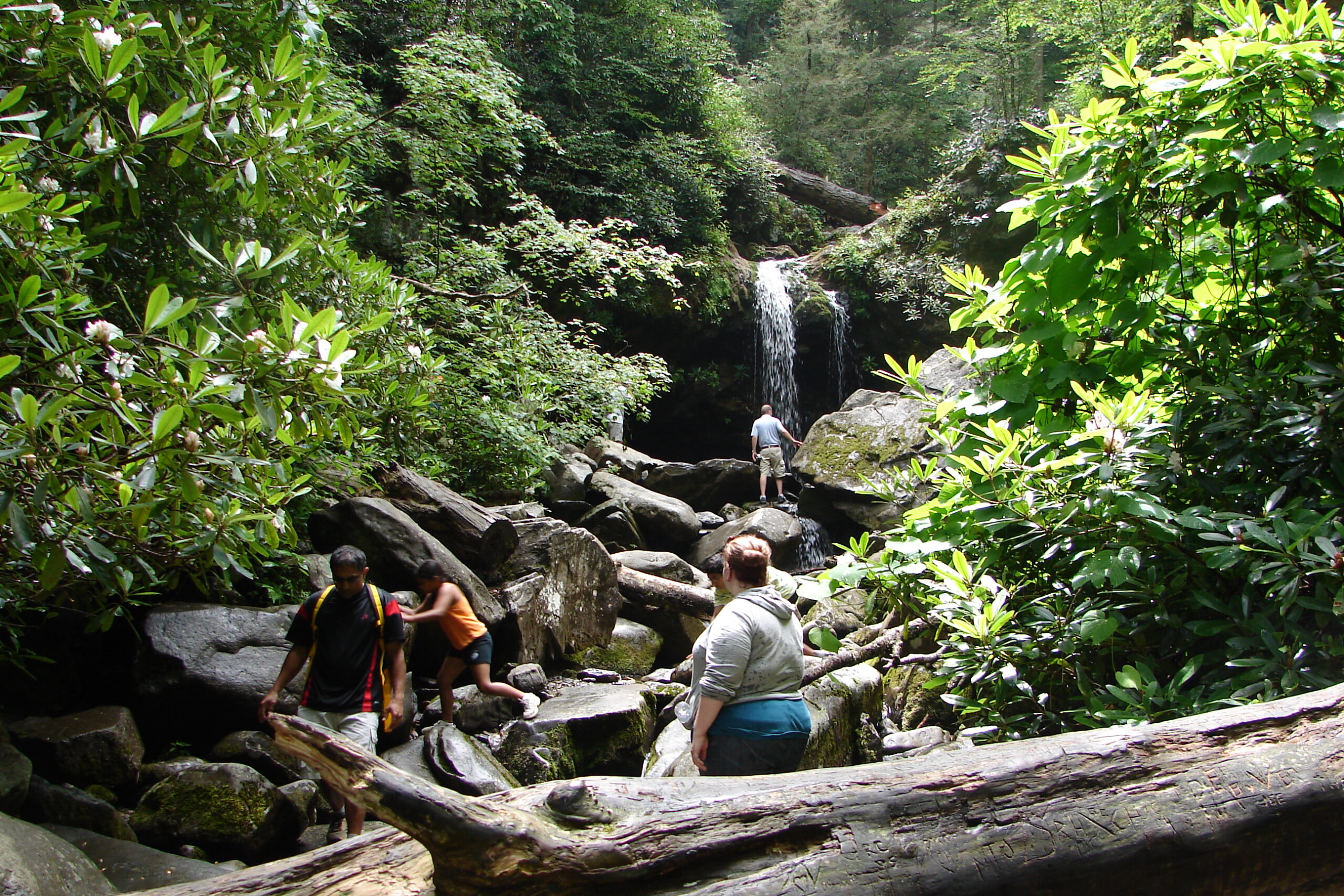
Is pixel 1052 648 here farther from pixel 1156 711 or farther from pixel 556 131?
pixel 556 131

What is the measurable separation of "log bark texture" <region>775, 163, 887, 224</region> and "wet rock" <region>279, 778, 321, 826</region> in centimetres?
2258

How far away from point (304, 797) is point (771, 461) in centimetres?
1046

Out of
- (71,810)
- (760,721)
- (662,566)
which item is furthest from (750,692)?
(662,566)

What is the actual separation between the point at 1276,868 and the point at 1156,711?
557 mm

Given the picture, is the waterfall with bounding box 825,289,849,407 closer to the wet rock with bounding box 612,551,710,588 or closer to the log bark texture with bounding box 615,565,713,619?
the wet rock with bounding box 612,551,710,588

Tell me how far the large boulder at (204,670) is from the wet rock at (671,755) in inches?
90.5

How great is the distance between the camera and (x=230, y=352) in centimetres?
276

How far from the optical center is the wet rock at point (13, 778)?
12.1 ft

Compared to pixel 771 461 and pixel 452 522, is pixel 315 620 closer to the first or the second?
pixel 452 522

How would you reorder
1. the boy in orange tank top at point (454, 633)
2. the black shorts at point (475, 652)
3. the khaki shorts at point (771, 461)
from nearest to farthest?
the boy in orange tank top at point (454, 633), the black shorts at point (475, 652), the khaki shorts at point (771, 461)

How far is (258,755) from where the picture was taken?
4.83 metres

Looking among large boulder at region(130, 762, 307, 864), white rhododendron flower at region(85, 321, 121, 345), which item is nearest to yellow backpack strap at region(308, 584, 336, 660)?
large boulder at region(130, 762, 307, 864)

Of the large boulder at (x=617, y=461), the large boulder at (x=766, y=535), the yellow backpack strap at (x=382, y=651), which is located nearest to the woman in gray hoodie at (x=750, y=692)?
the yellow backpack strap at (x=382, y=651)

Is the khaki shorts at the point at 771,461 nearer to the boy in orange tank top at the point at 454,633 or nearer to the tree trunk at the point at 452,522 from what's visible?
the tree trunk at the point at 452,522
